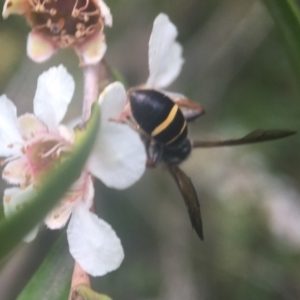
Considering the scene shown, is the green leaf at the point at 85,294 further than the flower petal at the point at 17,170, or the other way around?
the flower petal at the point at 17,170

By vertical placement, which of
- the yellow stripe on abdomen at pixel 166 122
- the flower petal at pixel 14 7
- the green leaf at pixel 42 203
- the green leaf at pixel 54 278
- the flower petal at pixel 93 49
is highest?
the flower petal at pixel 14 7

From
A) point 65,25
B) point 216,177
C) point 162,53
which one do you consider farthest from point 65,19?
point 216,177

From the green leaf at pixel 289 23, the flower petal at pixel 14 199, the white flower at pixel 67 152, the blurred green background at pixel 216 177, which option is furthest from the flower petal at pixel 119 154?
the blurred green background at pixel 216 177

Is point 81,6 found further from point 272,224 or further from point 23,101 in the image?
point 272,224

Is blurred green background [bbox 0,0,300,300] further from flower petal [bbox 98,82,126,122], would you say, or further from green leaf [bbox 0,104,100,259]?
green leaf [bbox 0,104,100,259]

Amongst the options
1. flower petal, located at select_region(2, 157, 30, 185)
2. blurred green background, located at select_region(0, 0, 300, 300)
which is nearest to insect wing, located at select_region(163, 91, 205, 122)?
flower petal, located at select_region(2, 157, 30, 185)

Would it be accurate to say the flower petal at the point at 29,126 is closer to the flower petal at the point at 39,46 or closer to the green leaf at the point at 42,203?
the flower petal at the point at 39,46

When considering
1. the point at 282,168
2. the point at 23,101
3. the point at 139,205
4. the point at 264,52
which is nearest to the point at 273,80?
the point at 264,52
